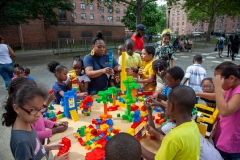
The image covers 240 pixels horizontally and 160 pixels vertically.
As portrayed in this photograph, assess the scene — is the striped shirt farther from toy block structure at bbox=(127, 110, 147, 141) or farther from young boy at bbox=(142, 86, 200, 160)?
young boy at bbox=(142, 86, 200, 160)

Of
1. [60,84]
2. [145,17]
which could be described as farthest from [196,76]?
[145,17]

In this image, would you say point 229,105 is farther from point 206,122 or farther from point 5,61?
point 5,61

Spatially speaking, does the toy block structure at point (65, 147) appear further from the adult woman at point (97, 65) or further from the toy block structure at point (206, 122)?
the toy block structure at point (206, 122)

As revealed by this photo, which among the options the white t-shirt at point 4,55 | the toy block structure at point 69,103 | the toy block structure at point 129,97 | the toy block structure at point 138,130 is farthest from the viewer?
the white t-shirt at point 4,55

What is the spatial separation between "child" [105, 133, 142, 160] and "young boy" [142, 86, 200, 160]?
31 cm

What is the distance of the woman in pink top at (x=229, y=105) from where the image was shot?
64.1 inches

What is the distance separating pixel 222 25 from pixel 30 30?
208 feet

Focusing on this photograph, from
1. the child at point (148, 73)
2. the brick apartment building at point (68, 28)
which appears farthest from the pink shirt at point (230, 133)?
the brick apartment building at point (68, 28)

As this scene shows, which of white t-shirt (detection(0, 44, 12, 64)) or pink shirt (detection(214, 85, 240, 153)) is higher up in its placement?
white t-shirt (detection(0, 44, 12, 64))

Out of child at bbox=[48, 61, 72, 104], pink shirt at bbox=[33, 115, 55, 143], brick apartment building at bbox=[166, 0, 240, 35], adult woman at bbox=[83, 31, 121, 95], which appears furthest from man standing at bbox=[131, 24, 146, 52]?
brick apartment building at bbox=[166, 0, 240, 35]

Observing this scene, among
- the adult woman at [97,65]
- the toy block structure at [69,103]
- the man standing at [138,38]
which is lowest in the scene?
the toy block structure at [69,103]

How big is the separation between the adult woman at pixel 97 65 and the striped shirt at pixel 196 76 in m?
1.87

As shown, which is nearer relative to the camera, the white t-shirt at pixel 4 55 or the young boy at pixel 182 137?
the young boy at pixel 182 137

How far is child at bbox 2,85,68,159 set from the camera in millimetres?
1237
